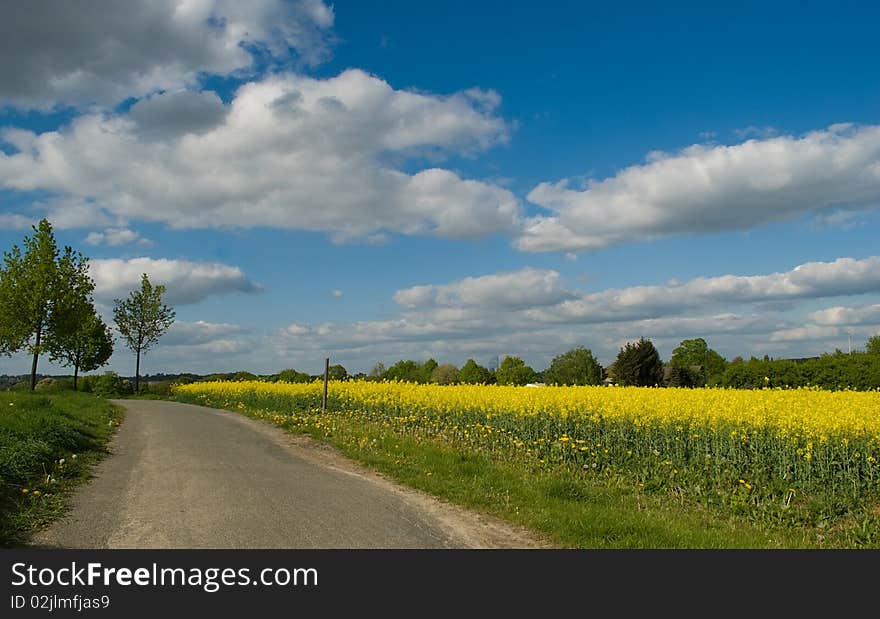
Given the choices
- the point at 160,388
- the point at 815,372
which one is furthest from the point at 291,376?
the point at 815,372

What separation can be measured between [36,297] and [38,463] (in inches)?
1132

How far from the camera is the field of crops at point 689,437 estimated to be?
12.2 meters

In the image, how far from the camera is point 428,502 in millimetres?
9820

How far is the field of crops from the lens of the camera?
12195mm

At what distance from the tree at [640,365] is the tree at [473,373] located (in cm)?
1254

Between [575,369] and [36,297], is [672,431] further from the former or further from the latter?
[575,369]

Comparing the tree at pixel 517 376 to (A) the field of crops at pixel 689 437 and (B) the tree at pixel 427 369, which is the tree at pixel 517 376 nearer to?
(B) the tree at pixel 427 369

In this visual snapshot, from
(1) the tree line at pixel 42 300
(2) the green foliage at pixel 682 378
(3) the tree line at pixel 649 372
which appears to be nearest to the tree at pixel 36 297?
(1) the tree line at pixel 42 300

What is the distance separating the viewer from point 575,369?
68.9 metres

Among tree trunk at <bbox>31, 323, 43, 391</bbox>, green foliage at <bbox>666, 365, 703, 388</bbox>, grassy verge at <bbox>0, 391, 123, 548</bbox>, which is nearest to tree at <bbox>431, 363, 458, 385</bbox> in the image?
green foliage at <bbox>666, 365, 703, 388</bbox>

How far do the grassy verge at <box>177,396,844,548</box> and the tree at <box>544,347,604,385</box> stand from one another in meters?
50.4

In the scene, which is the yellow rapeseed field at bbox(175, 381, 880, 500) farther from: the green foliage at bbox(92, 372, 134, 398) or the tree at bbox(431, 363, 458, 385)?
the tree at bbox(431, 363, 458, 385)
